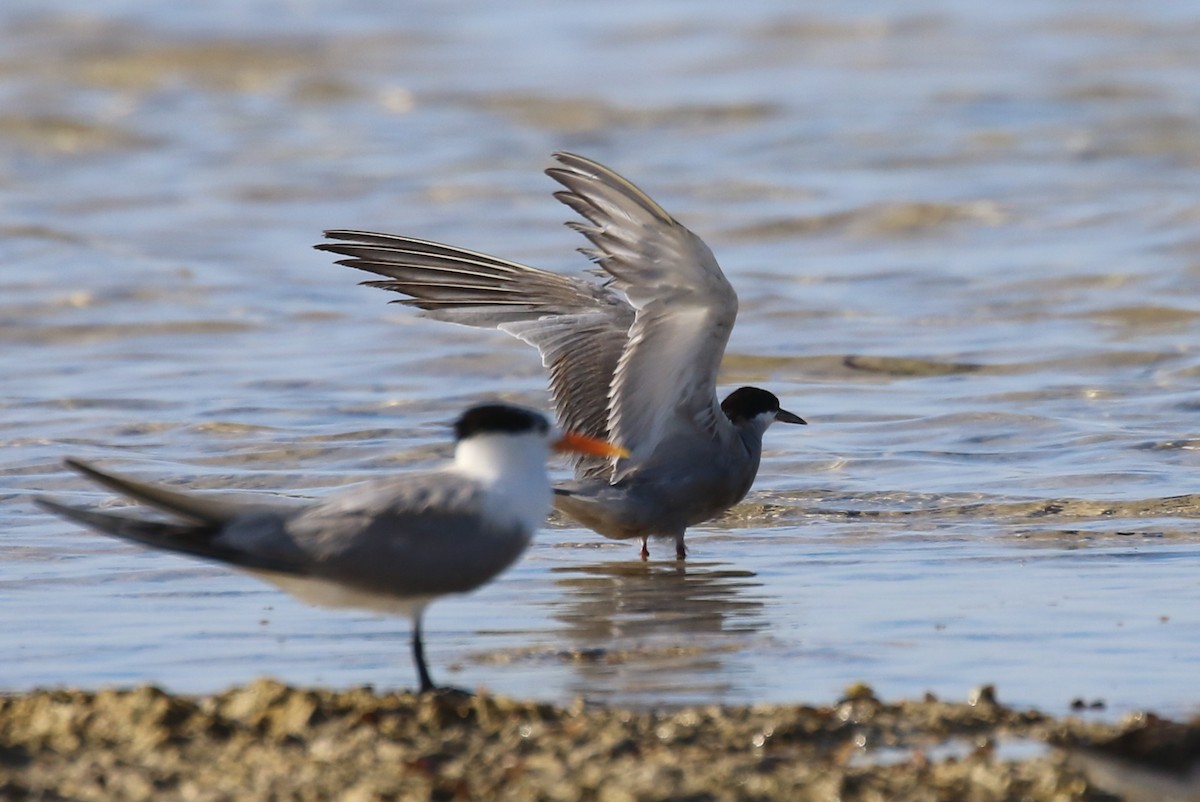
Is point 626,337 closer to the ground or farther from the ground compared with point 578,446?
farther from the ground

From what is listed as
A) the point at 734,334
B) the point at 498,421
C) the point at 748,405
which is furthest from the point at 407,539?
the point at 734,334

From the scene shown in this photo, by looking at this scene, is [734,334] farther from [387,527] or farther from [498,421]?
[387,527]

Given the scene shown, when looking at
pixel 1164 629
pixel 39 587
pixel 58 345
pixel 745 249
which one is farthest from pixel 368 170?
pixel 1164 629

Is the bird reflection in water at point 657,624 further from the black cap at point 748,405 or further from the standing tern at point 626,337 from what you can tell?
the black cap at point 748,405

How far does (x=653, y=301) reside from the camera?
272 inches

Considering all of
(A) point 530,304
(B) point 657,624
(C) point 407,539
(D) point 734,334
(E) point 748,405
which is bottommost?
(B) point 657,624

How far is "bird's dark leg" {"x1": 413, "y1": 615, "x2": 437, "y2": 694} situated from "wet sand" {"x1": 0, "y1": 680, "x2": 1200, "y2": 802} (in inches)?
6.2

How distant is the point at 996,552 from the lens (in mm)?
6965

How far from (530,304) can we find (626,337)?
Answer: 0.44m

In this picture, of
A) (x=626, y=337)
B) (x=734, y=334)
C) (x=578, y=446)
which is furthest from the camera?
(x=734, y=334)

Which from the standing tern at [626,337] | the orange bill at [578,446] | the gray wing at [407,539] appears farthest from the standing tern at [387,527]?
the standing tern at [626,337]

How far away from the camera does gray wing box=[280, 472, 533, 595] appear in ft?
14.9

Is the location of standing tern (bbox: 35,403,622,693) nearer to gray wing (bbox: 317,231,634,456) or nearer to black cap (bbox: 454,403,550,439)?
black cap (bbox: 454,403,550,439)

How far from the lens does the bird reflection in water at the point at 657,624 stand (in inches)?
202
